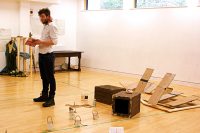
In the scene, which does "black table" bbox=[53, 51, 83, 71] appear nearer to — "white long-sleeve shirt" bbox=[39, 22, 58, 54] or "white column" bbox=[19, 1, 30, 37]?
"white column" bbox=[19, 1, 30, 37]

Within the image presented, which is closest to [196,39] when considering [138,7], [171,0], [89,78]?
[171,0]

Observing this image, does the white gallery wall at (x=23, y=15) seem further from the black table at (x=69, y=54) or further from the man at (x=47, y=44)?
the man at (x=47, y=44)

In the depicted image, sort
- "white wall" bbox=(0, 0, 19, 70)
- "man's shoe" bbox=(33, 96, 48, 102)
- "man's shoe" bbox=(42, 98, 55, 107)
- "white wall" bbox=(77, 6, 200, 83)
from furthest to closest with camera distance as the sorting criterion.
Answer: "white wall" bbox=(0, 0, 19, 70) < "white wall" bbox=(77, 6, 200, 83) < "man's shoe" bbox=(33, 96, 48, 102) < "man's shoe" bbox=(42, 98, 55, 107)

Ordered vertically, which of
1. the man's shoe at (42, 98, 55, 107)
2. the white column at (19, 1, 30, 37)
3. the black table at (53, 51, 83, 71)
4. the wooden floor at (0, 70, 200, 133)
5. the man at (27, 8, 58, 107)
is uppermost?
the white column at (19, 1, 30, 37)

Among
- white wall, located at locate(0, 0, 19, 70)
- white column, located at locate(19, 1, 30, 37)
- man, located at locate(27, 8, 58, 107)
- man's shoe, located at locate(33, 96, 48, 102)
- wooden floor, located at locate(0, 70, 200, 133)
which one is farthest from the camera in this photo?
white column, located at locate(19, 1, 30, 37)

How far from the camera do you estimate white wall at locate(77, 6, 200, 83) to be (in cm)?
693

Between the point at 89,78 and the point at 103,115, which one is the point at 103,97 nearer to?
the point at 103,115

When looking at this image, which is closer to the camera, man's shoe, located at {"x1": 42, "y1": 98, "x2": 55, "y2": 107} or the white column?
man's shoe, located at {"x1": 42, "y1": 98, "x2": 55, "y2": 107}

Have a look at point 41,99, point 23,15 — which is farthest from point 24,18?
point 41,99

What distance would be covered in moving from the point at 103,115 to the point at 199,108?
1.74 m

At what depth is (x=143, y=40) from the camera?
25.6 feet

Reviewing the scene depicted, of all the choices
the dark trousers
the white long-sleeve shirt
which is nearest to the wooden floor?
the dark trousers

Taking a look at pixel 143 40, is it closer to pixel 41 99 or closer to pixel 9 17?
pixel 9 17

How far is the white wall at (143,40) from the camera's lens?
6.93 meters
